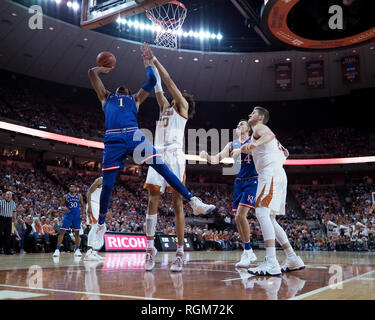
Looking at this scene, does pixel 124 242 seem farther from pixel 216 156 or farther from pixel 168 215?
pixel 168 215

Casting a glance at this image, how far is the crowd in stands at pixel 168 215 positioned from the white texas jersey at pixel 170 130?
8128 mm

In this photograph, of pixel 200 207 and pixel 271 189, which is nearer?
pixel 200 207

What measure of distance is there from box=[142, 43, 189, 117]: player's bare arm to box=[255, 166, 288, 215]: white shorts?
1.22 meters

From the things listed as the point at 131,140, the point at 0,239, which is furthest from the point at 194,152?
the point at 131,140

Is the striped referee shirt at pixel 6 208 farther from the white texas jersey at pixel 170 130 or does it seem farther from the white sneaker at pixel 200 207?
the white sneaker at pixel 200 207

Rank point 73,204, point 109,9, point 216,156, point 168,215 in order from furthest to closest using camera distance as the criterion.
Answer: point 168,215 → point 73,204 → point 109,9 → point 216,156

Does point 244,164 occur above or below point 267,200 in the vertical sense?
above

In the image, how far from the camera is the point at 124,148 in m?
3.76

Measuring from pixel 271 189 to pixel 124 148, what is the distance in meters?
1.67

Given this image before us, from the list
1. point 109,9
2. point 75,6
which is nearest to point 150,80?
point 109,9

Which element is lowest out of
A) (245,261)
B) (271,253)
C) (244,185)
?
(245,261)

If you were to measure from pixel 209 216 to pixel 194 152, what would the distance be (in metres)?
4.88

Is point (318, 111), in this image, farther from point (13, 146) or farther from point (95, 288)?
point (95, 288)

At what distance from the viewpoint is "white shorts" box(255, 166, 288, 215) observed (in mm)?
3893
